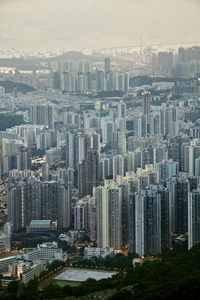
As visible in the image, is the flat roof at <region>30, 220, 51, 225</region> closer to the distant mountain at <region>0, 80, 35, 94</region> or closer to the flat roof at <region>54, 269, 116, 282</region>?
the flat roof at <region>54, 269, 116, 282</region>

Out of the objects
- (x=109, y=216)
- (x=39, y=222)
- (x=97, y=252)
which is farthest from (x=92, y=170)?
(x=97, y=252)

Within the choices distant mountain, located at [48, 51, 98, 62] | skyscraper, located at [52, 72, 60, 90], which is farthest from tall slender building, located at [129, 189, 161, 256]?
skyscraper, located at [52, 72, 60, 90]

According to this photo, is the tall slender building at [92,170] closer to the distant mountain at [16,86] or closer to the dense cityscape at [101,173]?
the dense cityscape at [101,173]

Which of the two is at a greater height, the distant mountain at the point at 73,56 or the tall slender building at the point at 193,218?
the distant mountain at the point at 73,56

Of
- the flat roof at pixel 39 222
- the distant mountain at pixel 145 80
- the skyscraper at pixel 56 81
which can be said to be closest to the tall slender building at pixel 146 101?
the distant mountain at pixel 145 80

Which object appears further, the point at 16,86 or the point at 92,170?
the point at 16,86

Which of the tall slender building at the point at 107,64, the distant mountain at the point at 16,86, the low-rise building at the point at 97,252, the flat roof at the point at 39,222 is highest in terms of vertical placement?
the tall slender building at the point at 107,64

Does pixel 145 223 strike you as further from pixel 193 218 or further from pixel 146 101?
pixel 146 101
